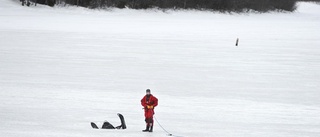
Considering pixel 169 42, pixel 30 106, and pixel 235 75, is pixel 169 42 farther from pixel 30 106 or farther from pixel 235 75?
pixel 30 106

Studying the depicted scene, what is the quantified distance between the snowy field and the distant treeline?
87.0ft

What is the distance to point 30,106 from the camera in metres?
12.3

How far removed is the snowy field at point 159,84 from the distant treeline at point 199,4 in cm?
2652

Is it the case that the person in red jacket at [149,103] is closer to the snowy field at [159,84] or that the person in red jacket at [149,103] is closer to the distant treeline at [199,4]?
the snowy field at [159,84]

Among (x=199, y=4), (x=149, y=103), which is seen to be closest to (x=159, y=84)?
(x=149, y=103)

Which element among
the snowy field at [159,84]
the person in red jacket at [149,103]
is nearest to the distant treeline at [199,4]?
the snowy field at [159,84]

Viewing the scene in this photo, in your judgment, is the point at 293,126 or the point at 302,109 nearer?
the point at 293,126

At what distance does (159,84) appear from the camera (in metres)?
16.3

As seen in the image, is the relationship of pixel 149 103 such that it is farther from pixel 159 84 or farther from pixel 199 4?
pixel 199 4

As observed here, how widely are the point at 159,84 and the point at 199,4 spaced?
51734 millimetres

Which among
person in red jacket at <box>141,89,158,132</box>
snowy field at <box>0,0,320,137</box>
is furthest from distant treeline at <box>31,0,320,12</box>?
person in red jacket at <box>141,89,158,132</box>

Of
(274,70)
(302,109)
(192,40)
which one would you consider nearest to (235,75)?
(274,70)

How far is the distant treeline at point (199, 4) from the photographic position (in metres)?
58.1

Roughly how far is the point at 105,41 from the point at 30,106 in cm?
1684
